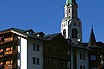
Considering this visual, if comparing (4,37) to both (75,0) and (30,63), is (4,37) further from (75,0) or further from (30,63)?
(75,0)

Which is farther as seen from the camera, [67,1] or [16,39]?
[67,1]

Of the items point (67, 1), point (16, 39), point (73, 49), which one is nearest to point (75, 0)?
point (67, 1)

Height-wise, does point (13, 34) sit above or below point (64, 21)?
below

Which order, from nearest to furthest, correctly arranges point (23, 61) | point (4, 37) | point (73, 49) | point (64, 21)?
point (23, 61) < point (4, 37) < point (73, 49) < point (64, 21)

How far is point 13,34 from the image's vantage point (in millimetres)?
65562

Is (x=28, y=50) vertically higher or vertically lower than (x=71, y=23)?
lower

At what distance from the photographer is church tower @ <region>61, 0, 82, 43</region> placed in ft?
486

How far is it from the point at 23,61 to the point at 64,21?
89828mm

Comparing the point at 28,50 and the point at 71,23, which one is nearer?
the point at 28,50

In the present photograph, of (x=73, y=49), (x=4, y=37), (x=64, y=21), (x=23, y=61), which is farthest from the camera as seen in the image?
(x=64, y=21)

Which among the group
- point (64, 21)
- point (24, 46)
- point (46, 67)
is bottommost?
point (46, 67)

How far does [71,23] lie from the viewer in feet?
488

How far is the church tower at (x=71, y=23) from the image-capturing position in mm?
148012

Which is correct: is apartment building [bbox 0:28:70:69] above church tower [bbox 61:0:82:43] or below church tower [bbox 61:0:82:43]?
below
